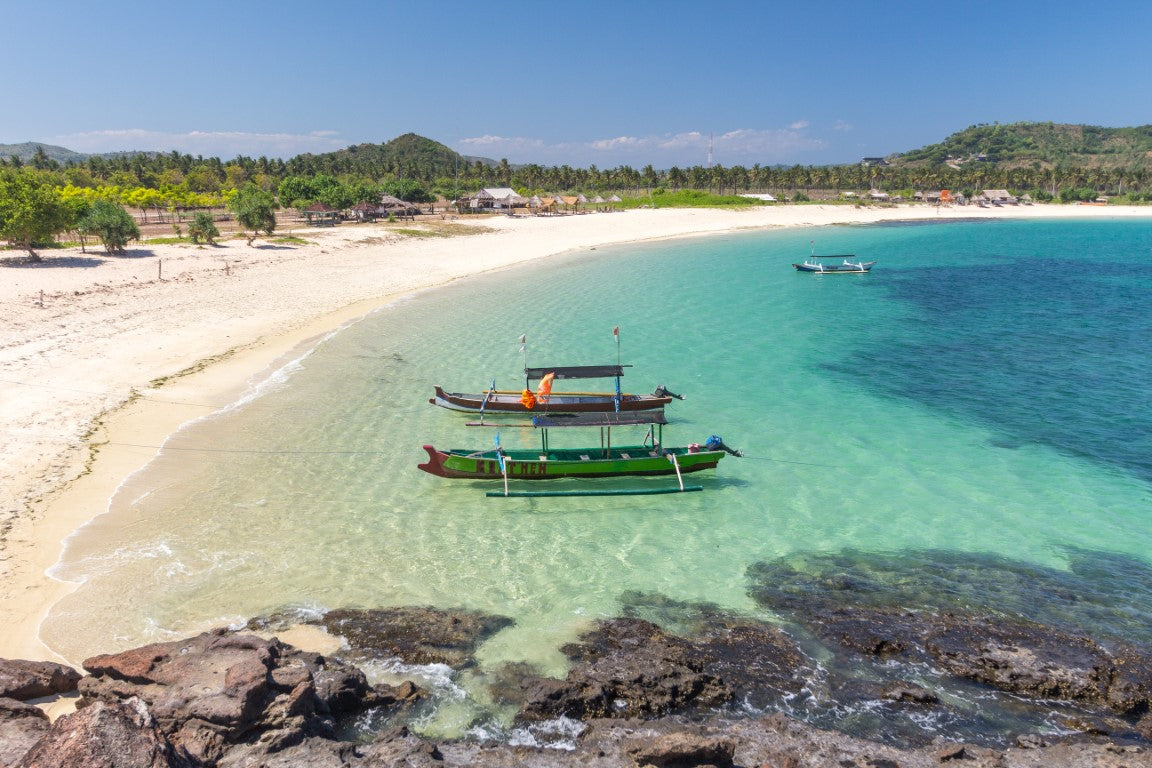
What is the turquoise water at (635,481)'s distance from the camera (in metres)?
13.4

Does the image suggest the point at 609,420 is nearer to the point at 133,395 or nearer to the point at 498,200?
the point at 133,395

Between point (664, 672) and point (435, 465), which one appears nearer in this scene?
point (664, 672)

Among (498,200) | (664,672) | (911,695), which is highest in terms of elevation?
(498,200)

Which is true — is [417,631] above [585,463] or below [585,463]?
below

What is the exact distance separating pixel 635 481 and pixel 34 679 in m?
Answer: 13.0

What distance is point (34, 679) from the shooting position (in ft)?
31.1

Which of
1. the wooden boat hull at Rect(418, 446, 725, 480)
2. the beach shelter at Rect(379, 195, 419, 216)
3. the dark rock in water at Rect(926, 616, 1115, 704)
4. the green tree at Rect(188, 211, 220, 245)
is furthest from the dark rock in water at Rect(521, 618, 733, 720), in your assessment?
the beach shelter at Rect(379, 195, 419, 216)

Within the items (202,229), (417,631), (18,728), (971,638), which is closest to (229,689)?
(18,728)

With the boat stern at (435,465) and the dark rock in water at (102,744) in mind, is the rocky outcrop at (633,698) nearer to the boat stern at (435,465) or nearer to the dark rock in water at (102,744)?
the dark rock in water at (102,744)

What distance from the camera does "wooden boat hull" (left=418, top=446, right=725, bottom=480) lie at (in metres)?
17.7

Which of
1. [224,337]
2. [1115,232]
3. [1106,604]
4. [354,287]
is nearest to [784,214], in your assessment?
[1115,232]

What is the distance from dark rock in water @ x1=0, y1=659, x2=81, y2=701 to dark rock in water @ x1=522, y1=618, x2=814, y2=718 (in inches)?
272

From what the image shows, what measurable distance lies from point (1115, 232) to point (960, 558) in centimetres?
11184

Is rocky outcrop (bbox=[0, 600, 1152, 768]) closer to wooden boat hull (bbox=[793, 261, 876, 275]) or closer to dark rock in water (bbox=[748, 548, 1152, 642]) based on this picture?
dark rock in water (bbox=[748, 548, 1152, 642])
